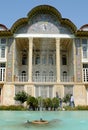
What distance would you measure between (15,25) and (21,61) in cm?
641

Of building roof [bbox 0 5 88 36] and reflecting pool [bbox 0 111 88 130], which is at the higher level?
building roof [bbox 0 5 88 36]

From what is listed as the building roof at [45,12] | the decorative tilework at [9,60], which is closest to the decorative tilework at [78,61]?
the building roof at [45,12]

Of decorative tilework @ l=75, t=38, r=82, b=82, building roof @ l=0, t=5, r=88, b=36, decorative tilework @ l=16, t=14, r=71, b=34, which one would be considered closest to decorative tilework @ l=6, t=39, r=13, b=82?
building roof @ l=0, t=5, r=88, b=36

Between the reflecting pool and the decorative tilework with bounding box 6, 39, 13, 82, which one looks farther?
the decorative tilework with bounding box 6, 39, 13, 82

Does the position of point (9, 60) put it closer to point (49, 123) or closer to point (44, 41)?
point (44, 41)

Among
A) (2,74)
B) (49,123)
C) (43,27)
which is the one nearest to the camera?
(49,123)

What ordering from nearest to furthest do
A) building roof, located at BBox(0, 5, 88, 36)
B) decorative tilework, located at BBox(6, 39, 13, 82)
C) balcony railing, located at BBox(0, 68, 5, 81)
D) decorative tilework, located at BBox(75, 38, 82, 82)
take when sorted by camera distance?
decorative tilework, located at BBox(6, 39, 13, 82) < decorative tilework, located at BBox(75, 38, 82, 82) < balcony railing, located at BBox(0, 68, 5, 81) < building roof, located at BBox(0, 5, 88, 36)

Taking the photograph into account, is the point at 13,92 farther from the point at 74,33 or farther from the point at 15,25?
the point at 74,33

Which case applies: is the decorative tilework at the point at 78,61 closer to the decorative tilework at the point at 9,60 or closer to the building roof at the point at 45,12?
the building roof at the point at 45,12

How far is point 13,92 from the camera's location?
26203 millimetres

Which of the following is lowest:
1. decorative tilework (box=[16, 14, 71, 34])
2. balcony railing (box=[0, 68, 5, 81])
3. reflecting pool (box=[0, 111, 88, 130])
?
reflecting pool (box=[0, 111, 88, 130])

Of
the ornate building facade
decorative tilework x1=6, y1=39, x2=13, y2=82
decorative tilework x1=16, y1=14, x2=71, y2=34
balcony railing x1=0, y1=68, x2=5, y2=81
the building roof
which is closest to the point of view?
the ornate building facade

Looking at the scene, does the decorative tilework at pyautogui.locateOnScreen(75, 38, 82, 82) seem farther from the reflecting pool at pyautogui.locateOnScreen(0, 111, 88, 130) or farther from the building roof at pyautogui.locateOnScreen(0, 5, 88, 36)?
the reflecting pool at pyautogui.locateOnScreen(0, 111, 88, 130)

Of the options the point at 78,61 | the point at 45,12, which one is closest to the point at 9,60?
the point at 45,12
